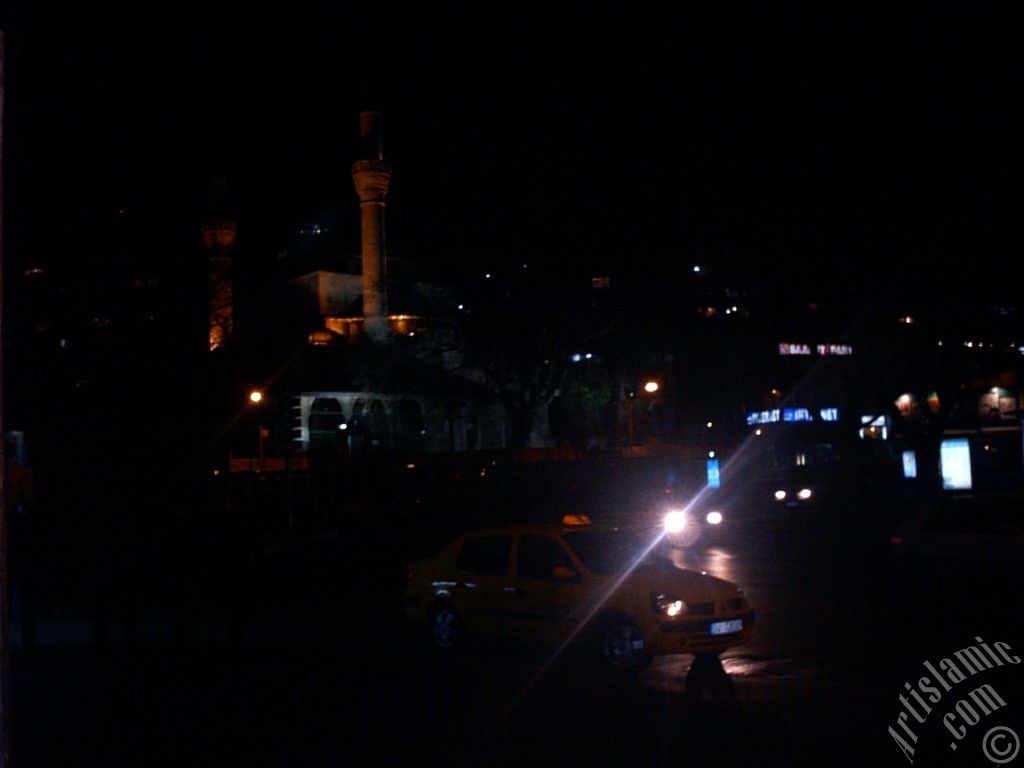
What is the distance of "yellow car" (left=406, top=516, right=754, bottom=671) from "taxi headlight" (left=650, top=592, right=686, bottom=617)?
10mm

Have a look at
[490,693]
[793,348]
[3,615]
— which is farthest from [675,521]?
[3,615]

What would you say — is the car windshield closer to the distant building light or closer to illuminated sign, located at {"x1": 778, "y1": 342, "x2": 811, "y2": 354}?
illuminated sign, located at {"x1": 778, "y1": 342, "x2": 811, "y2": 354}

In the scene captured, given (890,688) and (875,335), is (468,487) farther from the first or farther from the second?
(890,688)

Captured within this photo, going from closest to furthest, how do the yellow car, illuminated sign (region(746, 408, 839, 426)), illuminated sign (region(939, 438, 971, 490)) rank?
the yellow car, illuminated sign (region(939, 438, 971, 490)), illuminated sign (region(746, 408, 839, 426))

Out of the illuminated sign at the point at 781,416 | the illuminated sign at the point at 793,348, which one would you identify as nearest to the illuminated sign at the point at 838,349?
the illuminated sign at the point at 793,348

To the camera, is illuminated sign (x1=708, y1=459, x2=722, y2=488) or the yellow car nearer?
the yellow car

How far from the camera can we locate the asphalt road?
28.5ft

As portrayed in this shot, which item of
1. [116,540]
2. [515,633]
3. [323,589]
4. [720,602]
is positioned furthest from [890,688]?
[323,589]

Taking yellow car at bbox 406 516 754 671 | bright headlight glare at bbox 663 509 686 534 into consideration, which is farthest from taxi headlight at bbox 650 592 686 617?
bright headlight glare at bbox 663 509 686 534

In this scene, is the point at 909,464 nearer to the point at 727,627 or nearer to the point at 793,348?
the point at 793,348

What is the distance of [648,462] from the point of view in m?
36.3

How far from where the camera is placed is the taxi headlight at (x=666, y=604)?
37.3ft

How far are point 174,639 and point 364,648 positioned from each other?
2548mm

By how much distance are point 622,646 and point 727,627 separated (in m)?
1.11
